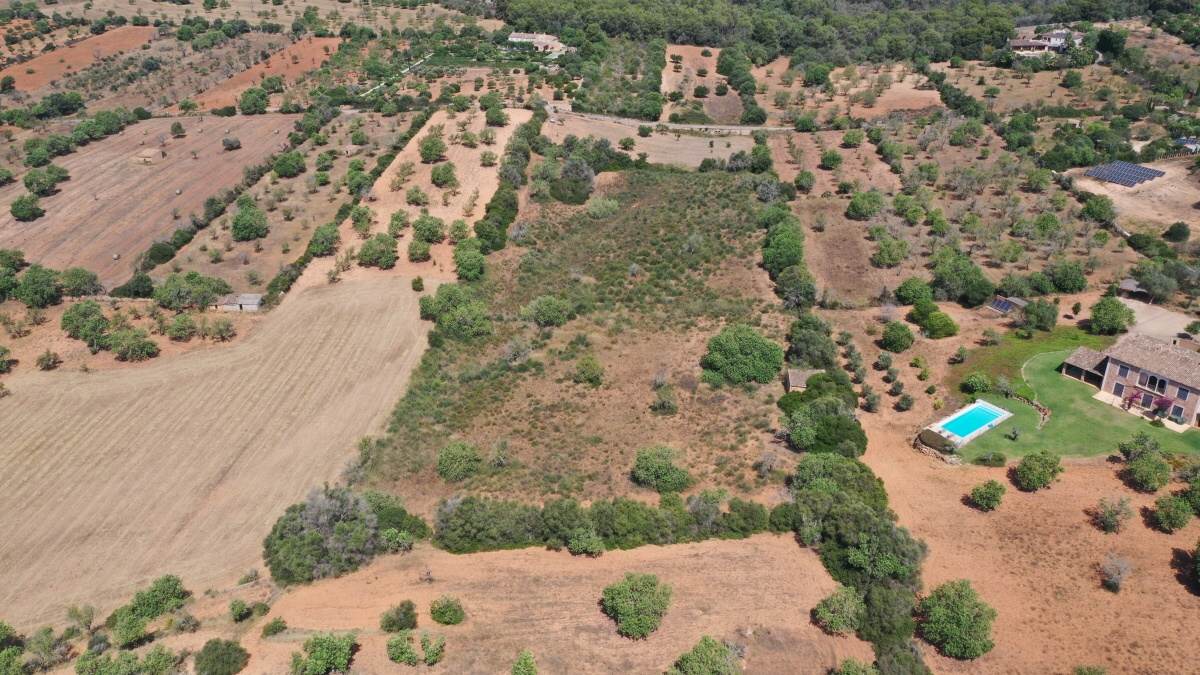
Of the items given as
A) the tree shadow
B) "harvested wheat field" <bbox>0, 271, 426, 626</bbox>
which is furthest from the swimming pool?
"harvested wheat field" <bbox>0, 271, 426, 626</bbox>

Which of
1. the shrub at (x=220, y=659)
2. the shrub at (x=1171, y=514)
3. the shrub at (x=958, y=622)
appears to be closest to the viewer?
the shrub at (x=220, y=659)

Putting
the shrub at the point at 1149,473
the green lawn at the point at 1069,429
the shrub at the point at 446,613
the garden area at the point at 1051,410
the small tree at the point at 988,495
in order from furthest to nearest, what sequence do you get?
1. the garden area at the point at 1051,410
2. the green lawn at the point at 1069,429
3. the shrub at the point at 1149,473
4. the small tree at the point at 988,495
5. the shrub at the point at 446,613

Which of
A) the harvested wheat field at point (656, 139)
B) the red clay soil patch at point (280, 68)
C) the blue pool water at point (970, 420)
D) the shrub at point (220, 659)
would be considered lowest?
the blue pool water at point (970, 420)

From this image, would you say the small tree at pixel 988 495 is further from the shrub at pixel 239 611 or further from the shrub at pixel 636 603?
the shrub at pixel 239 611

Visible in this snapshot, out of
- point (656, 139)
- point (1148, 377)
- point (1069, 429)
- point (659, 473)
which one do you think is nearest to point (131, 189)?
point (656, 139)

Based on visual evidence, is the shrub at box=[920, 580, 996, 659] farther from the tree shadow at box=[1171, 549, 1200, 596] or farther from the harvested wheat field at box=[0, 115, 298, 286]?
the harvested wheat field at box=[0, 115, 298, 286]

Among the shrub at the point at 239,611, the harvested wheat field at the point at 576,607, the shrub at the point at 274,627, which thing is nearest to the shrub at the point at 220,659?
the harvested wheat field at the point at 576,607

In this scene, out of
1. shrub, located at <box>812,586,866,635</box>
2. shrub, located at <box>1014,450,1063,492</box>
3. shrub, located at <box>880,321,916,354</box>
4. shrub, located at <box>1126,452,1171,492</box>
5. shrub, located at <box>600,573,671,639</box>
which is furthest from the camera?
shrub, located at <box>880,321,916,354</box>
